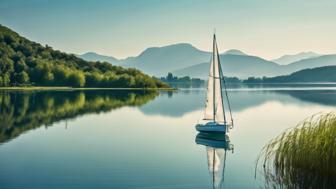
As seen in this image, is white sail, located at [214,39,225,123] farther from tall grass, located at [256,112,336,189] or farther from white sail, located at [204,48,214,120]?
tall grass, located at [256,112,336,189]

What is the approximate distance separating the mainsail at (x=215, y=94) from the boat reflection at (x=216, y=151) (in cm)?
230

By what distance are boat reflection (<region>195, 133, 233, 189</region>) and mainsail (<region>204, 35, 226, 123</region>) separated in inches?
90.6

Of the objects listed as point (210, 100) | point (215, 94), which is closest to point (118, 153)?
point (210, 100)

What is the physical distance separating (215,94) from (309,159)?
23.0 metres

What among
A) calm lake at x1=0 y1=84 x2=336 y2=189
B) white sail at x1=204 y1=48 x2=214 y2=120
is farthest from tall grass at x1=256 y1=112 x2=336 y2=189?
white sail at x1=204 y1=48 x2=214 y2=120

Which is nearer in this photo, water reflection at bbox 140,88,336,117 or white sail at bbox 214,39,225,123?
white sail at bbox 214,39,225,123

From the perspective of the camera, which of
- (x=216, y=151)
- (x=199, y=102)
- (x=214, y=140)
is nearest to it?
(x=216, y=151)

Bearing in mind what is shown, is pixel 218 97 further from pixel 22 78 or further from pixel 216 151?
pixel 22 78

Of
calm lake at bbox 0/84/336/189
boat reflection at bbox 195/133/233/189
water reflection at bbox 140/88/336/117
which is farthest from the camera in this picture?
water reflection at bbox 140/88/336/117

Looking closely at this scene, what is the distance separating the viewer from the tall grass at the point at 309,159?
75.3 feet

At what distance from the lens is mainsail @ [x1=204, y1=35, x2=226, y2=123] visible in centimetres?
4597

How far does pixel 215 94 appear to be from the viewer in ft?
152

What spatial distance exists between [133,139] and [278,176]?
21.1 meters

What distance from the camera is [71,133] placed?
1892 inches
